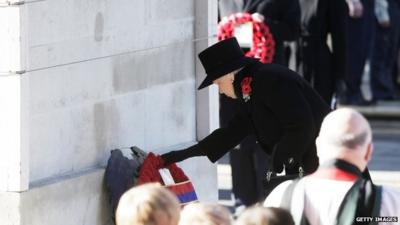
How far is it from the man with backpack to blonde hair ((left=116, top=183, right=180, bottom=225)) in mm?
451

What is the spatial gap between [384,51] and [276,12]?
18.9 ft

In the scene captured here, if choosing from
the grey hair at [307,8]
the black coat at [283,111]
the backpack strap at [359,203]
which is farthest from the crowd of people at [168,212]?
the grey hair at [307,8]

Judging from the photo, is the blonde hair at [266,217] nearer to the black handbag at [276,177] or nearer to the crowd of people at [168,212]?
the crowd of people at [168,212]

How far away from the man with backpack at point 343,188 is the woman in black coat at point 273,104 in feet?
6.77

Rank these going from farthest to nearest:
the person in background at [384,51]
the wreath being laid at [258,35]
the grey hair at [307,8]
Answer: the person in background at [384,51] < the grey hair at [307,8] < the wreath being laid at [258,35]

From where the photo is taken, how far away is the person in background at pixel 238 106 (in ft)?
35.4

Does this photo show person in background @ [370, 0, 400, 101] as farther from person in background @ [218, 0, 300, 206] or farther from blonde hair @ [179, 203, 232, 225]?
blonde hair @ [179, 203, 232, 225]

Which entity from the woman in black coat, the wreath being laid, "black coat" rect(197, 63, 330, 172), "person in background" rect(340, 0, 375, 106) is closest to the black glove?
the woman in black coat

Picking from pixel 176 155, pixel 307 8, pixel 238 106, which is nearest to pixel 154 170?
pixel 176 155

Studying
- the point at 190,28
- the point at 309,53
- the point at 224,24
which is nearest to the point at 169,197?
the point at 190,28

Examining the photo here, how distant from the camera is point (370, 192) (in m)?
5.54

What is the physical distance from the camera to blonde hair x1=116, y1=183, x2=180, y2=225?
552 centimetres

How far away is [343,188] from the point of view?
556 centimetres

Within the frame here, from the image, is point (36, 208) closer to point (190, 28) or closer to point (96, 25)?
point (96, 25)
